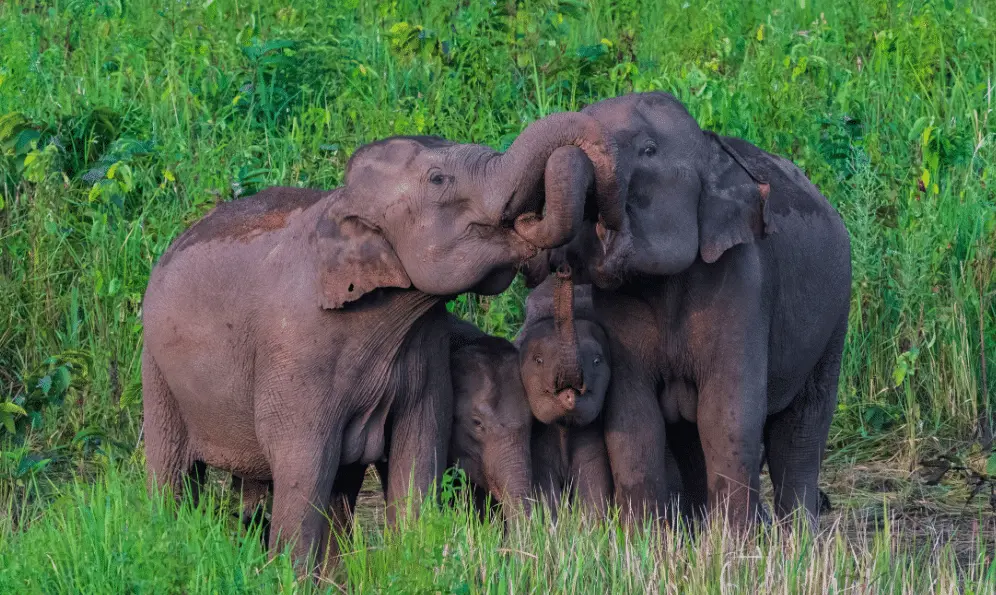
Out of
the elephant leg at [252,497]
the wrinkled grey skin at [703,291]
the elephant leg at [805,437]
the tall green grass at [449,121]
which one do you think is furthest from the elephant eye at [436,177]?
the tall green grass at [449,121]

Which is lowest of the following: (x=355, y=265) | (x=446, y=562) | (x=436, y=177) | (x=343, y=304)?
(x=446, y=562)

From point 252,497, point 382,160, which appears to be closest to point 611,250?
point 382,160

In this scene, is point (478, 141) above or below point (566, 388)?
above

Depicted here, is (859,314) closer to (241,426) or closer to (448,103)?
(448,103)

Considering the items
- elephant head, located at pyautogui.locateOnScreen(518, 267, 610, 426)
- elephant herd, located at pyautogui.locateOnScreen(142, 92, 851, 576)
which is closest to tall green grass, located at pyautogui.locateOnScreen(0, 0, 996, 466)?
elephant herd, located at pyautogui.locateOnScreen(142, 92, 851, 576)

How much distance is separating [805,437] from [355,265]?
2175mm

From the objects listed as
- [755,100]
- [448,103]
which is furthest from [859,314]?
[448,103]

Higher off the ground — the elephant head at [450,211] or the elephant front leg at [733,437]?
the elephant head at [450,211]

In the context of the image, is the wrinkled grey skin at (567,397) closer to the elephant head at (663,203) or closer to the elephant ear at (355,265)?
the elephant head at (663,203)

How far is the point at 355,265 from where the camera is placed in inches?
228

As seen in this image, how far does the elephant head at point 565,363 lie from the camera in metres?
6.06

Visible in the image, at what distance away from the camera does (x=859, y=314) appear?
27.2ft

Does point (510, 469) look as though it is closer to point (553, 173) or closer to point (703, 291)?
point (703, 291)

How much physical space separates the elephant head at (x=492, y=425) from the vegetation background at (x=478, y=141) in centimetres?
45
